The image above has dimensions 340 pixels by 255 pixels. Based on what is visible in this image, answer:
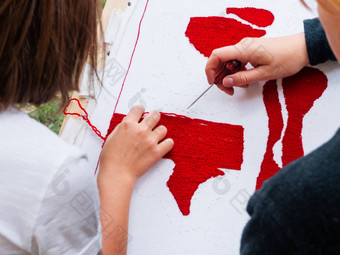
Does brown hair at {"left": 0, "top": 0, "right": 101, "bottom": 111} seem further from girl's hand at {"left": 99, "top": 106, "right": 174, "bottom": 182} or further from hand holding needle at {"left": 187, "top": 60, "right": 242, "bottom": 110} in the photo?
hand holding needle at {"left": 187, "top": 60, "right": 242, "bottom": 110}

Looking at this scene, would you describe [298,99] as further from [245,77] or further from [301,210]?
[301,210]

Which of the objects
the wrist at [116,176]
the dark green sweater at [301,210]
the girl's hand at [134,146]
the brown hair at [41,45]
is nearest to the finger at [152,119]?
the girl's hand at [134,146]

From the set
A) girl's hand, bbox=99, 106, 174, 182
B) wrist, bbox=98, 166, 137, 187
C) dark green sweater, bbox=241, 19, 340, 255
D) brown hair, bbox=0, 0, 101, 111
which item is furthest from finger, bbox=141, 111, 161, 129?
dark green sweater, bbox=241, 19, 340, 255

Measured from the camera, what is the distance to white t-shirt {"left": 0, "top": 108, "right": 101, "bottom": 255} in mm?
482

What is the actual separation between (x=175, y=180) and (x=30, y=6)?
0.41m

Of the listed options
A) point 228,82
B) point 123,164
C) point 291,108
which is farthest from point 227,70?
point 123,164

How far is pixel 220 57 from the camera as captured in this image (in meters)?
0.78

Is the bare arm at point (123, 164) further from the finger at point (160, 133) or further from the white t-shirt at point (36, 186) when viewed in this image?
the white t-shirt at point (36, 186)

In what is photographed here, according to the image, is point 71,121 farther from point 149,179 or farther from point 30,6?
point 30,6

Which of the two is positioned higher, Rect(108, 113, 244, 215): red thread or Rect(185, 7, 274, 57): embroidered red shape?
Rect(185, 7, 274, 57): embroidered red shape

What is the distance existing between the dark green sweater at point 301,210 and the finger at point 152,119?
1.12 ft

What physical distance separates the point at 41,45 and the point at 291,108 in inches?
20.3

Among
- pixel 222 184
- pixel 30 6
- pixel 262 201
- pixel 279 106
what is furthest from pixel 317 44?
pixel 30 6

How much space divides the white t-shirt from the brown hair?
0.04 m
